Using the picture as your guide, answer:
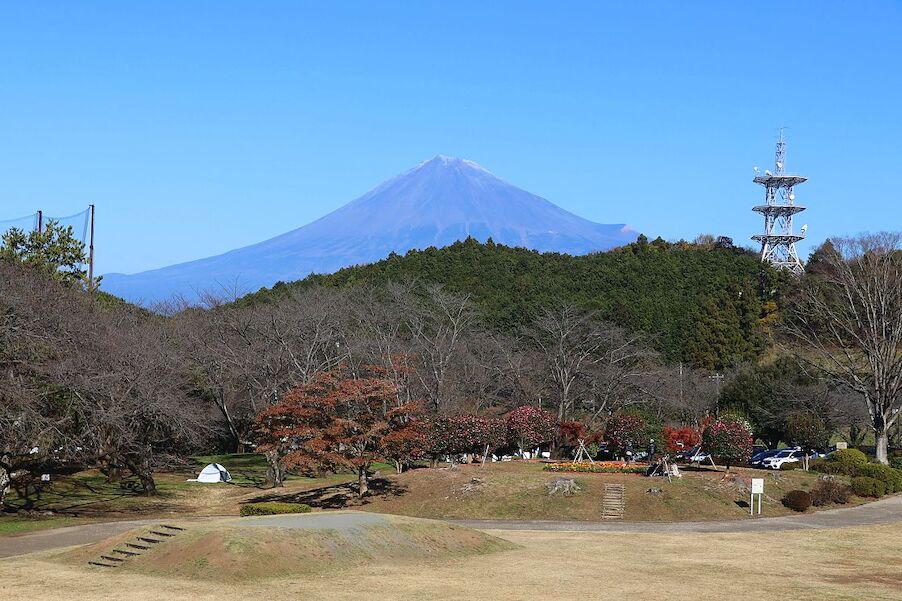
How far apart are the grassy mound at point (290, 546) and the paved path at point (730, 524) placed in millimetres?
7586

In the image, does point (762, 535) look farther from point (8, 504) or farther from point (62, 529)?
point (8, 504)

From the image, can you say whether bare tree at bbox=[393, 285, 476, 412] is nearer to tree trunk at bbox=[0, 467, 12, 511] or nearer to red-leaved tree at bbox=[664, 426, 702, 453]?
red-leaved tree at bbox=[664, 426, 702, 453]

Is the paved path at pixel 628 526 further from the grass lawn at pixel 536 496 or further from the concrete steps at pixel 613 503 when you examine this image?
the grass lawn at pixel 536 496

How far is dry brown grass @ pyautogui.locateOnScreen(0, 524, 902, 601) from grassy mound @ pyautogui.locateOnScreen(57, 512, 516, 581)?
754mm

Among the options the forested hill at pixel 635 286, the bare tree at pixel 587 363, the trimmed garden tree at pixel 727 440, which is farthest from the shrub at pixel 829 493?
the forested hill at pixel 635 286

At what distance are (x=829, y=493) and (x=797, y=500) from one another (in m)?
3.72

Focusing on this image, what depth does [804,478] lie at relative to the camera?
5159 cm

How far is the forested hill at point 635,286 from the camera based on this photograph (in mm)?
95750

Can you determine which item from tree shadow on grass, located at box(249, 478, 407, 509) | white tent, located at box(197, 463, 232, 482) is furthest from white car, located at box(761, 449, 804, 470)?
white tent, located at box(197, 463, 232, 482)

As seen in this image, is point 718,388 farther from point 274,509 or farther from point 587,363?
point 274,509

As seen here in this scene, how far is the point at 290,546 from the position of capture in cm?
2958

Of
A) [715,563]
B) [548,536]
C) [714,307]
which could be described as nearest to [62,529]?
[548,536]

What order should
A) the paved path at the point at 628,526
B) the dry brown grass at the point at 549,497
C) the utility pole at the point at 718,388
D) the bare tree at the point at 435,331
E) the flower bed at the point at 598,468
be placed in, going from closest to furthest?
1. the paved path at the point at 628,526
2. the dry brown grass at the point at 549,497
3. the flower bed at the point at 598,468
4. the bare tree at the point at 435,331
5. the utility pole at the point at 718,388

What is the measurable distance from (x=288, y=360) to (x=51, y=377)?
76.1 feet
